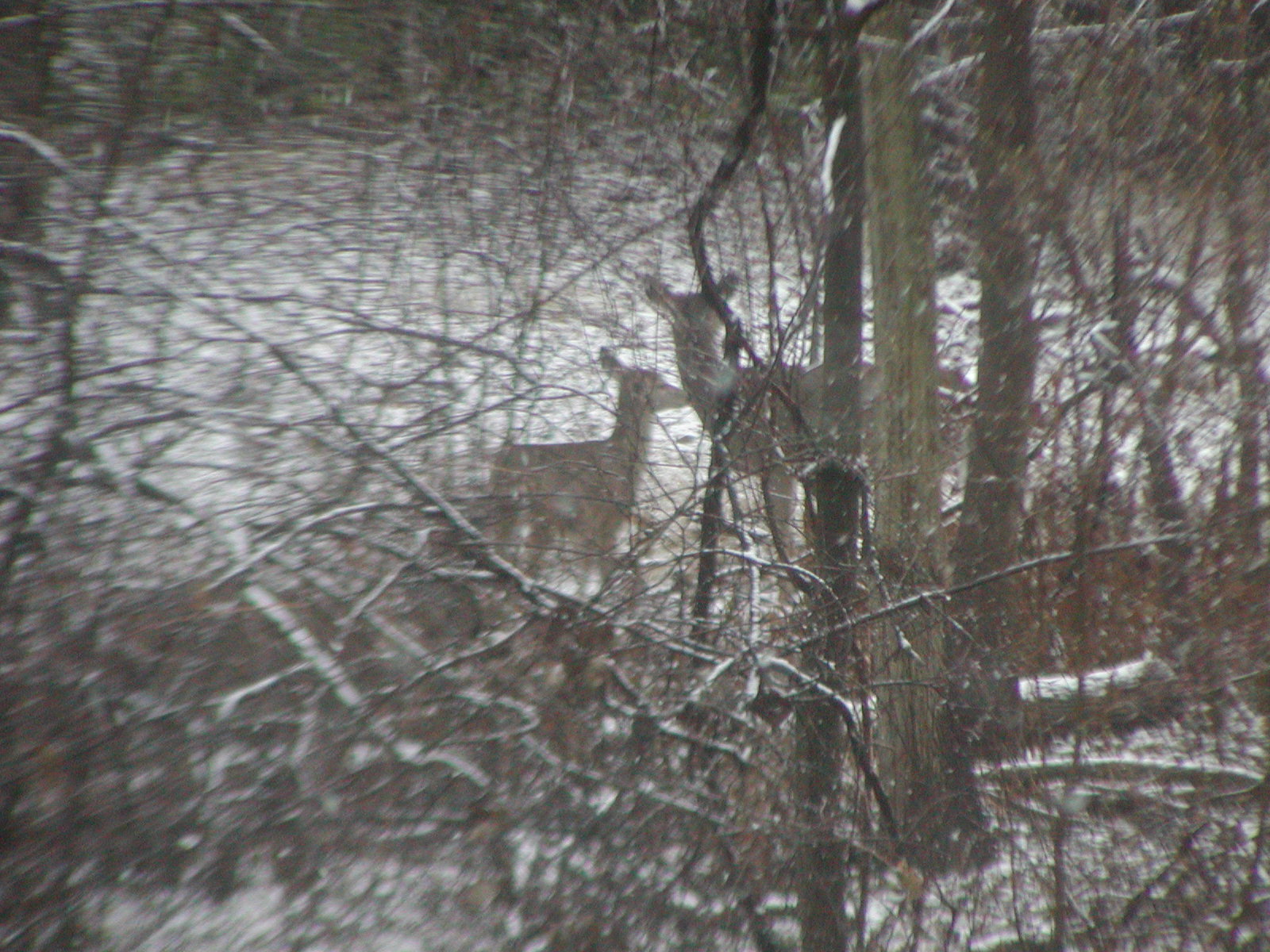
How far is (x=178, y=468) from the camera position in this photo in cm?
318

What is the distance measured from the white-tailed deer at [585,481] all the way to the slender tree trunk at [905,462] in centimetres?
85

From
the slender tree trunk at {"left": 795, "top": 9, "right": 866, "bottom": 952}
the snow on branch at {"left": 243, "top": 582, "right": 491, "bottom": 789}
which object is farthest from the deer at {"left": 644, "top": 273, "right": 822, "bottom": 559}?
the snow on branch at {"left": 243, "top": 582, "right": 491, "bottom": 789}

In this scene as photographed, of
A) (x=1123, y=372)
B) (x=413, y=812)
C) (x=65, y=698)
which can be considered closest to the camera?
(x=65, y=698)

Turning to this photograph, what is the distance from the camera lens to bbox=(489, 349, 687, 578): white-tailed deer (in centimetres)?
337

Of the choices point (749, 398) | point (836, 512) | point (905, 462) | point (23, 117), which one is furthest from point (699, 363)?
point (23, 117)

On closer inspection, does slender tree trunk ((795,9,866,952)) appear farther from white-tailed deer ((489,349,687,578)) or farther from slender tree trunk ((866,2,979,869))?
white-tailed deer ((489,349,687,578))

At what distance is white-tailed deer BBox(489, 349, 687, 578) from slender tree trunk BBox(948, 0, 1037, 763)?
118 centimetres

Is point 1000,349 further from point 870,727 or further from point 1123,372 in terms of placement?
point 870,727

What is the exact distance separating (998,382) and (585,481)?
1.79 meters

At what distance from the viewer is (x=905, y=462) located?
152 inches

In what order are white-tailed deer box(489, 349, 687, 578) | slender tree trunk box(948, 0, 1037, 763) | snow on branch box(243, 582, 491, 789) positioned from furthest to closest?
slender tree trunk box(948, 0, 1037, 763)
white-tailed deer box(489, 349, 687, 578)
snow on branch box(243, 582, 491, 789)

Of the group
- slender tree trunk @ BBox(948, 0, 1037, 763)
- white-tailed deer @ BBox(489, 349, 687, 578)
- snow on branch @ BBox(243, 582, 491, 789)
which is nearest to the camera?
snow on branch @ BBox(243, 582, 491, 789)

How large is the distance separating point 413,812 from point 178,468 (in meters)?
1.22

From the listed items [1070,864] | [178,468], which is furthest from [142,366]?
[1070,864]
